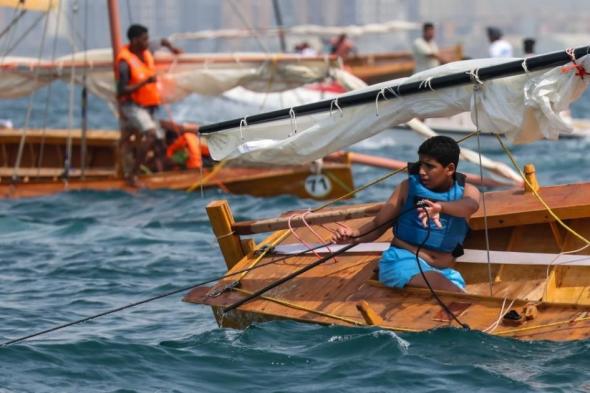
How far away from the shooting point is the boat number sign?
1850cm

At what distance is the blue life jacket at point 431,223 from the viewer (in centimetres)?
998

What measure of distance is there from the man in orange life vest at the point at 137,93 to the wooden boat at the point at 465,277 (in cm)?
725

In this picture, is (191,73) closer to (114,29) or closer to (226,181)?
(114,29)

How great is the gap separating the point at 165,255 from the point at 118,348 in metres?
4.80

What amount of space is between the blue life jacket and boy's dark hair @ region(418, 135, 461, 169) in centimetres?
28

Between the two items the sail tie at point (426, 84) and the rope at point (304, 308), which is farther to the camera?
the sail tie at point (426, 84)

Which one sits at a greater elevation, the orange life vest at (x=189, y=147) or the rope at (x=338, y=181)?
the orange life vest at (x=189, y=147)

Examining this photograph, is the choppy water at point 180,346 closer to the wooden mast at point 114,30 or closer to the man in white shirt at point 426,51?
the wooden mast at point 114,30

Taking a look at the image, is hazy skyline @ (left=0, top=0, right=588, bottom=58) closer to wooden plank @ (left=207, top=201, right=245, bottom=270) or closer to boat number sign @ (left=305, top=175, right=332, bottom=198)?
boat number sign @ (left=305, top=175, right=332, bottom=198)

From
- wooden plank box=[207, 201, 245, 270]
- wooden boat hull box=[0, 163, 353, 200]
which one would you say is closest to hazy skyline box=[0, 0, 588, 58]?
wooden boat hull box=[0, 163, 353, 200]

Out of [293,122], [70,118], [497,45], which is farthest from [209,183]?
[293,122]

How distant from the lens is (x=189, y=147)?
19.2 metres

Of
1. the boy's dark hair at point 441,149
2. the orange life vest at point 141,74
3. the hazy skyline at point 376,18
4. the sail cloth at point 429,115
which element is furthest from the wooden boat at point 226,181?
the hazy skyline at point 376,18

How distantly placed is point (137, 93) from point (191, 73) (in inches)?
72.5
